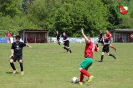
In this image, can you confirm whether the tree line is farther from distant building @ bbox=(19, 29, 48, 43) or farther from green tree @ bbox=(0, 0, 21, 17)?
distant building @ bbox=(19, 29, 48, 43)

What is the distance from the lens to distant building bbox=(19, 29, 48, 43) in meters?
61.5

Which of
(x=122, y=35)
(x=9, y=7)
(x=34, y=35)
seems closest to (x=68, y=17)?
(x=34, y=35)

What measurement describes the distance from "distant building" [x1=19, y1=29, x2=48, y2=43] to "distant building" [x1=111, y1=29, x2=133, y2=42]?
19.7 meters

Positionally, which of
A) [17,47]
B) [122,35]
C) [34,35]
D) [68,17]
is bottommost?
[122,35]

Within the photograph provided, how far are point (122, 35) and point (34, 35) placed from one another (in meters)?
23.7

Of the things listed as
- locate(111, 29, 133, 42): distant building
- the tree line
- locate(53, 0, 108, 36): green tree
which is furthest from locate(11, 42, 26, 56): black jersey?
locate(111, 29, 133, 42): distant building

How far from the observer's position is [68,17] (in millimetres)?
72250

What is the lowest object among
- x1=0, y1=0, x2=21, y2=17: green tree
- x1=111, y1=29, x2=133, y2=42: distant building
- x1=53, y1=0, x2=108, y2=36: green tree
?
x1=111, y1=29, x2=133, y2=42: distant building

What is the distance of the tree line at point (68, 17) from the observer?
72.4 m

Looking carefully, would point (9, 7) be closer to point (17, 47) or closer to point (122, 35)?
point (122, 35)

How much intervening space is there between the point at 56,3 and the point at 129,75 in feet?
252

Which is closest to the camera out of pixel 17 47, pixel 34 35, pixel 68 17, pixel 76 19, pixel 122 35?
pixel 17 47

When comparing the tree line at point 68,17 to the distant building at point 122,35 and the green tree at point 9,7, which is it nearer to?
the green tree at point 9,7

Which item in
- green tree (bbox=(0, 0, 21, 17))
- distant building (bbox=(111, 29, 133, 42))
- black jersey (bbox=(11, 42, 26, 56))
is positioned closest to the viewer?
black jersey (bbox=(11, 42, 26, 56))
